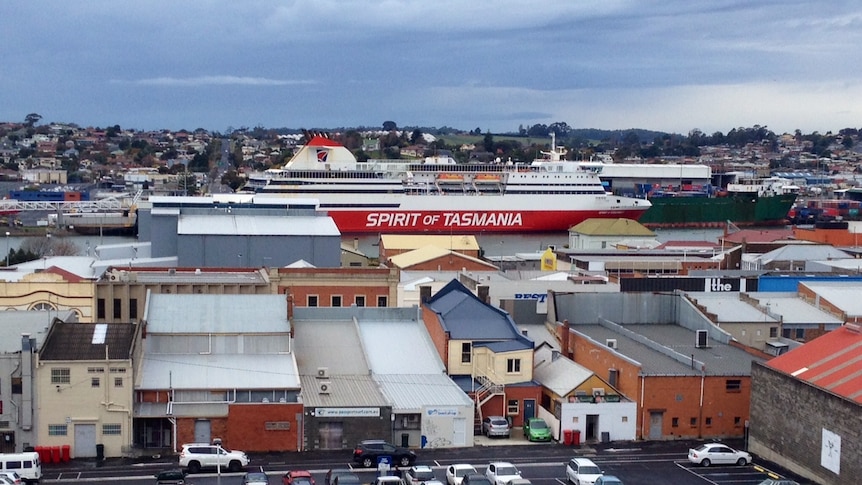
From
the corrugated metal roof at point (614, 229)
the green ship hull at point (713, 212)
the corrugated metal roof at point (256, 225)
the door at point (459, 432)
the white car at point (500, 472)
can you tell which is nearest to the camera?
the white car at point (500, 472)

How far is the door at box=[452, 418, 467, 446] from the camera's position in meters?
21.5

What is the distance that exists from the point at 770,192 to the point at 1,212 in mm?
76399

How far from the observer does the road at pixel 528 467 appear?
18.8 meters

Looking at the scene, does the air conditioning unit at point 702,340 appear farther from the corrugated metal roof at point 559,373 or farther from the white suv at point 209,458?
the white suv at point 209,458

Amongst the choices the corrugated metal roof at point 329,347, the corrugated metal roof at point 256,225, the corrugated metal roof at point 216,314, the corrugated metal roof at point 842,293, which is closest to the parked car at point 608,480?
the corrugated metal roof at point 329,347

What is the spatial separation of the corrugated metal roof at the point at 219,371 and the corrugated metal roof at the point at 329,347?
1247mm

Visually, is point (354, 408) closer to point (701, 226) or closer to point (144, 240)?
point (144, 240)

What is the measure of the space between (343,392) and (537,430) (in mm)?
3951

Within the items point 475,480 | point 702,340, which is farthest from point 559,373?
point 475,480

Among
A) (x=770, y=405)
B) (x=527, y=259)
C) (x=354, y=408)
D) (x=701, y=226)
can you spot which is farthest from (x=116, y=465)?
(x=701, y=226)

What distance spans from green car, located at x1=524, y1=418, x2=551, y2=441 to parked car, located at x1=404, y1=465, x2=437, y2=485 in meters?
3.87

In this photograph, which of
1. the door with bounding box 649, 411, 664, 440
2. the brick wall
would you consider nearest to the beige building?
the door with bounding box 649, 411, 664, 440

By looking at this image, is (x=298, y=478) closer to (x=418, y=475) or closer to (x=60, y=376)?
(x=418, y=475)

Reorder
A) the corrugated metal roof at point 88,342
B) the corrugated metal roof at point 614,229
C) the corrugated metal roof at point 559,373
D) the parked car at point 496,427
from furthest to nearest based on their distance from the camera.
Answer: the corrugated metal roof at point 614,229 < the corrugated metal roof at point 559,373 < the parked car at point 496,427 < the corrugated metal roof at point 88,342
